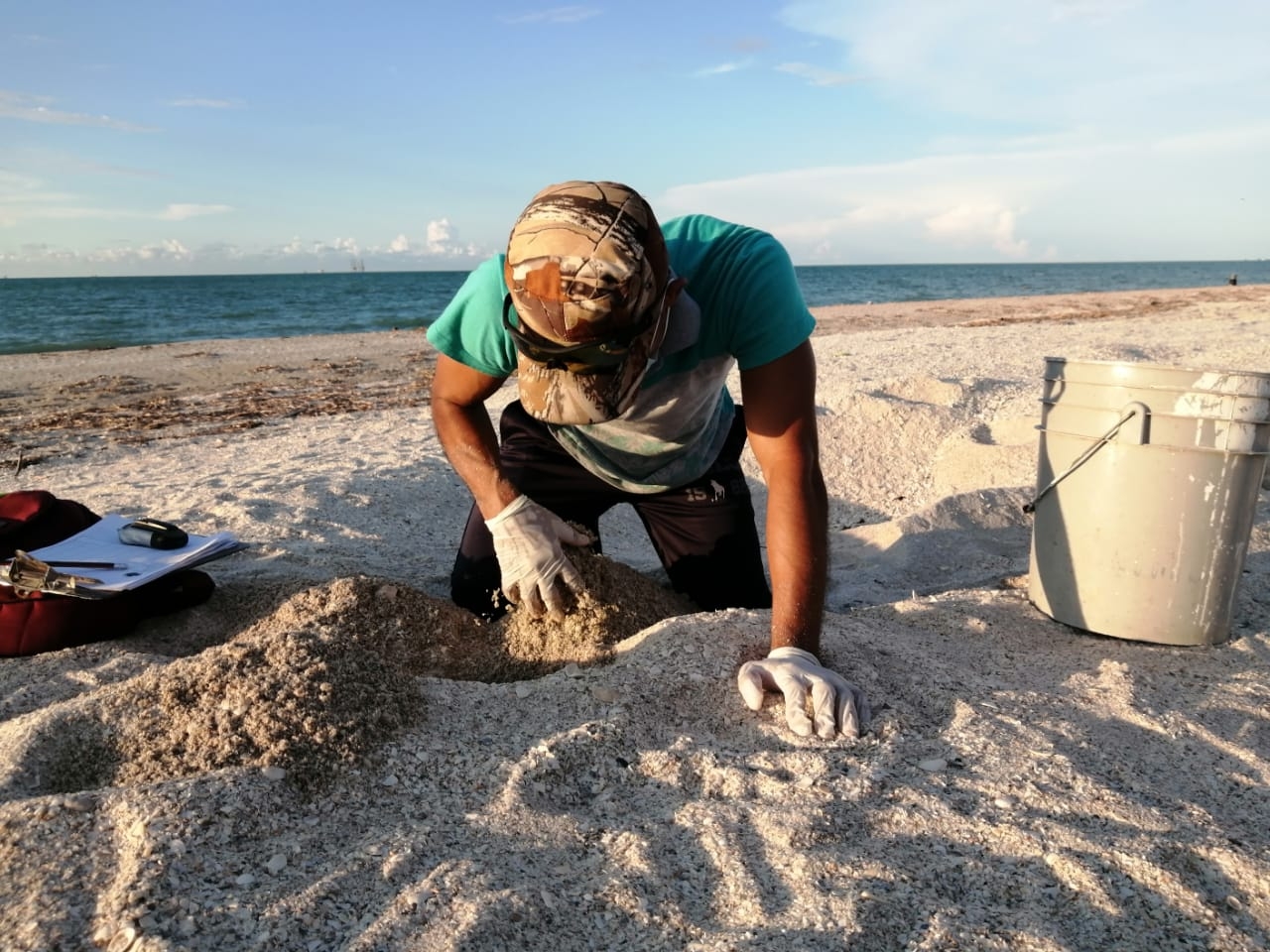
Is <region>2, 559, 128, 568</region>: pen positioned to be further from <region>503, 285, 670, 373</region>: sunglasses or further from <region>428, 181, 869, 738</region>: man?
<region>503, 285, 670, 373</region>: sunglasses

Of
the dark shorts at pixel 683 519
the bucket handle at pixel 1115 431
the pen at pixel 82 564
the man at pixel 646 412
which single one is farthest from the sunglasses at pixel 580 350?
the pen at pixel 82 564

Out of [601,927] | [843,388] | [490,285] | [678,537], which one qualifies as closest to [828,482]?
[843,388]

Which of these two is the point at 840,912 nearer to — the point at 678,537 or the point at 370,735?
the point at 370,735

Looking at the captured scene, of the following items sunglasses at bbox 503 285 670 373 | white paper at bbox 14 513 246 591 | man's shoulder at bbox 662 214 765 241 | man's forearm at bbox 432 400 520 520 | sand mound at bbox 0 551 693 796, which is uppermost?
man's shoulder at bbox 662 214 765 241

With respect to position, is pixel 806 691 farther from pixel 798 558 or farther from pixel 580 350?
pixel 580 350

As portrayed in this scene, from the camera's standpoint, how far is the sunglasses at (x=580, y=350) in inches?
72.8

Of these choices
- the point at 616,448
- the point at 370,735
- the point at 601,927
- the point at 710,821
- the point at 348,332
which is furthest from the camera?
the point at 348,332

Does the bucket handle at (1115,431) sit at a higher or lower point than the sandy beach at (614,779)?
higher

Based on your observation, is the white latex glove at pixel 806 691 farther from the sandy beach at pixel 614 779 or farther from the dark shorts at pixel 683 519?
the dark shorts at pixel 683 519

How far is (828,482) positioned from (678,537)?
195 cm

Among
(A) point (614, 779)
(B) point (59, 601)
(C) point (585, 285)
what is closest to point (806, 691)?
(A) point (614, 779)

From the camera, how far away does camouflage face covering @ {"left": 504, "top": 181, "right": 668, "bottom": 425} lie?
1771 millimetres

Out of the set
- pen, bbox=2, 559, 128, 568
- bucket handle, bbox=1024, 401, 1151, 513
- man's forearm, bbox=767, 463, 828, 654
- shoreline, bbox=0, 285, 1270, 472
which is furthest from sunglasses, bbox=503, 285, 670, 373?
shoreline, bbox=0, 285, 1270, 472

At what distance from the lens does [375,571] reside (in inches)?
126
